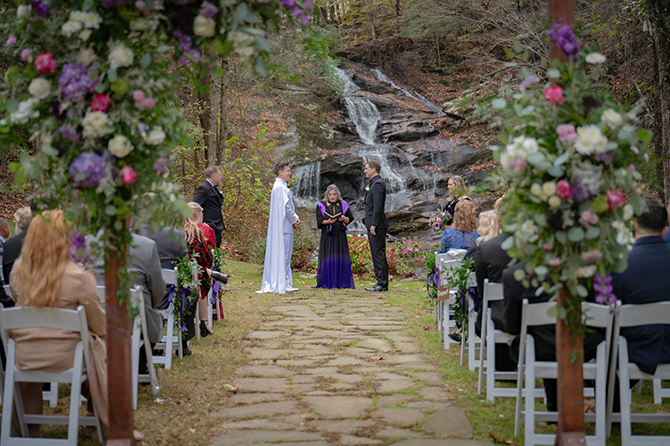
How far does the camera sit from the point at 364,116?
1125 inches

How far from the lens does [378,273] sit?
12.5m

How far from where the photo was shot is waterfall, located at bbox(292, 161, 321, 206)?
23.5m

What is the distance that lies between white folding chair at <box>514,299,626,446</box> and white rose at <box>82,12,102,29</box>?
9.32 ft

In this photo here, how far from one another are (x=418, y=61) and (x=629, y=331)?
3380 cm

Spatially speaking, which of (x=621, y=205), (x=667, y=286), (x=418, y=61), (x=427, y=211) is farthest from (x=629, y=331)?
(x=418, y=61)

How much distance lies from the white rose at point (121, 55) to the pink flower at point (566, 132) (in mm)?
2143

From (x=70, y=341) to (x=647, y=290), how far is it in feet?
11.6

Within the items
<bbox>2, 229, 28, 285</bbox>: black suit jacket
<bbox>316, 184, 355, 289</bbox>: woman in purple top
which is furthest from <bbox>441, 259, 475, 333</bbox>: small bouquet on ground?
<bbox>316, 184, 355, 289</bbox>: woman in purple top

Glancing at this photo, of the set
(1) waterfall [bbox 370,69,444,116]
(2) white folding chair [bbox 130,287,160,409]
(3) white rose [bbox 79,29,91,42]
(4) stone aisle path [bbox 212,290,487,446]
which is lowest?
(4) stone aisle path [bbox 212,290,487,446]

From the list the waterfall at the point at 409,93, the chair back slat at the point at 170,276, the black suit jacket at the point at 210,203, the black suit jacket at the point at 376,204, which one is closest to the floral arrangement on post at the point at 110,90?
the chair back slat at the point at 170,276

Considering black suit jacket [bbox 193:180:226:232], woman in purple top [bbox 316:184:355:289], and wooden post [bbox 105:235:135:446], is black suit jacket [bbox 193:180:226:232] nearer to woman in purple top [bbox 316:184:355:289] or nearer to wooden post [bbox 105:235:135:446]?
woman in purple top [bbox 316:184:355:289]

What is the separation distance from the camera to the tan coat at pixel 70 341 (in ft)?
13.1

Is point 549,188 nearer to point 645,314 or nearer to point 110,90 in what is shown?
point 645,314

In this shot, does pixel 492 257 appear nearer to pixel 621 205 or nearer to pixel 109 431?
pixel 621 205
